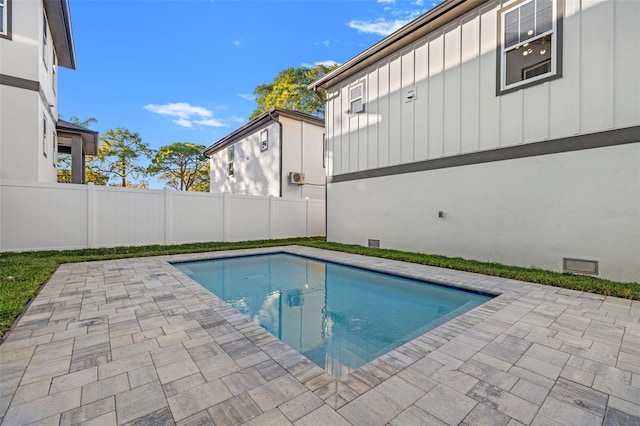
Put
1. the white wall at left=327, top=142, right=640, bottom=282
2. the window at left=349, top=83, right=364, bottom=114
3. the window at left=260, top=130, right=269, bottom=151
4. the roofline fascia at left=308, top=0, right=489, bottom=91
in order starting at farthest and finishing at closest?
1. the window at left=260, top=130, right=269, bottom=151
2. the window at left=349, top=83, right=364, bottom=114
3. the roofline fascia at left=308, top=0, right=489, bottom=91
4. the white wall at left=327, top=142, right=640, bottom=282

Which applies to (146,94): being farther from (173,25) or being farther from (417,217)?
A: (417,217)

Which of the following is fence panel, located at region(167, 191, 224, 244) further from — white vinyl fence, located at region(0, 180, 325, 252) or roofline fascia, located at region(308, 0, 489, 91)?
roofline fascia, located at region(308, 0, 489, 91)

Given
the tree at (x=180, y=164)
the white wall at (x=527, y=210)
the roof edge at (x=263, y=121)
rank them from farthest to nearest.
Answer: the tree at (x=180, y=164) < the roof edge at (x=263, y=121) < the white wall at (x=527, y=210)

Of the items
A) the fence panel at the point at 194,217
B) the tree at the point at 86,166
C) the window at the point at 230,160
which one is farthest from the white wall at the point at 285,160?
the tree at the point at 86,166

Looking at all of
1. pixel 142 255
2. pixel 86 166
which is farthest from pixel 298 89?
pixel 86 166

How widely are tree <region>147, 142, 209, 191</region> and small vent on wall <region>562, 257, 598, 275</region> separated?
2193 centimetres

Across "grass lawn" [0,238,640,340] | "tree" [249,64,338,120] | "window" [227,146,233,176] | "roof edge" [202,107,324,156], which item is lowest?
"grass lawn" [0,238,640,340]

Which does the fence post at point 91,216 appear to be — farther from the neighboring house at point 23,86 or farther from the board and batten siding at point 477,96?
the board and batten siding at point 477,96

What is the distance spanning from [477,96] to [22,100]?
1061cm

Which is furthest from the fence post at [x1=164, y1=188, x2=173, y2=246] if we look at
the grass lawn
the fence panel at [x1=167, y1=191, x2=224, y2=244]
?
the grass lawn

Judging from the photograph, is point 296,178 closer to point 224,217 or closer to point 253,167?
point 253,167

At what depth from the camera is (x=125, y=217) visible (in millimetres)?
7824

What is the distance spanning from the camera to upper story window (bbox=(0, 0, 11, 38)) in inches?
267

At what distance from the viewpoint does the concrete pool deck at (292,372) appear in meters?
1.59
